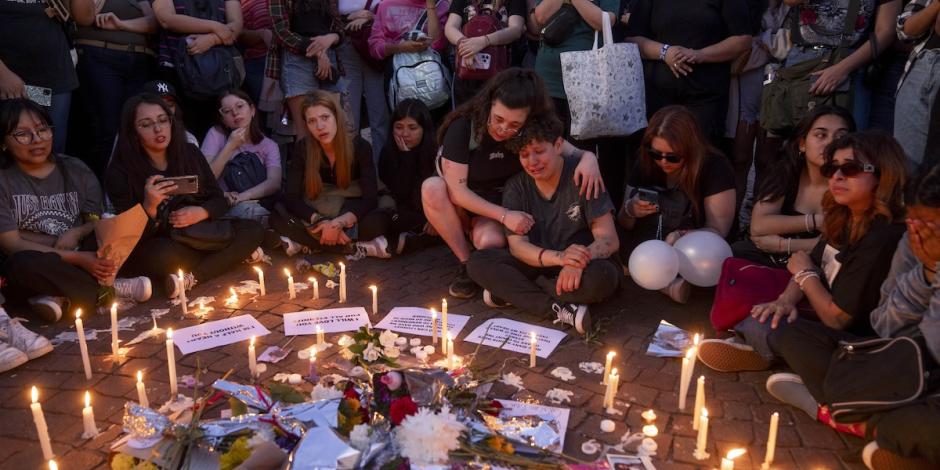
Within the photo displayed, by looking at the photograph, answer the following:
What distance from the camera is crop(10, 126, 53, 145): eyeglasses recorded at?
15.3 feet

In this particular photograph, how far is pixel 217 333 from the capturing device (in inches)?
167

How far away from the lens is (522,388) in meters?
3.62

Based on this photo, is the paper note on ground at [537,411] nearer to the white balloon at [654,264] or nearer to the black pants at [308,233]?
the white balloon at [654,264]

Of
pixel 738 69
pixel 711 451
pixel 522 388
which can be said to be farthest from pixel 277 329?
pixel 738 69

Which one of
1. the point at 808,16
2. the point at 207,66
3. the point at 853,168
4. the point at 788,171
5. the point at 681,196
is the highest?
the point at 808,16

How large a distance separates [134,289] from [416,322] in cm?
202

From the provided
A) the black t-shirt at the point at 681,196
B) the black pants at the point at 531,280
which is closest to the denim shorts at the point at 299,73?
the black pants at the point at 531,280

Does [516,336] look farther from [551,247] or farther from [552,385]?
[551,247]

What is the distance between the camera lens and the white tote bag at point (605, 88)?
514 cm

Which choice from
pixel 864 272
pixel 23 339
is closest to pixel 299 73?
pixel 23 339

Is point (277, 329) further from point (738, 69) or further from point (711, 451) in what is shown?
point (738, 69)

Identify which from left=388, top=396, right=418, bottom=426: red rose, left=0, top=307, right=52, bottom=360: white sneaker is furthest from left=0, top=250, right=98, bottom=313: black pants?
left=388, top=396, right=418, bottom=426: red rose

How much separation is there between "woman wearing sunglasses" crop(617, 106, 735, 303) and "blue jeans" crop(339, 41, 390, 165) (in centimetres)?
269

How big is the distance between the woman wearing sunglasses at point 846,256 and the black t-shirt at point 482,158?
1.93m
